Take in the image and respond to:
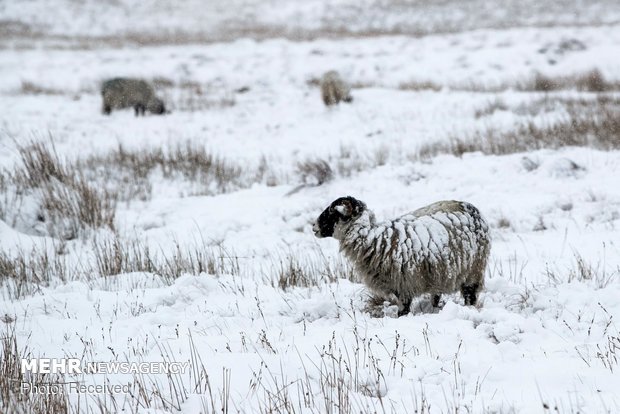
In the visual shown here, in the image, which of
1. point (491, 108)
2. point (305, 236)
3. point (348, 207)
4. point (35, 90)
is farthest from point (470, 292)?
point (35, 90)

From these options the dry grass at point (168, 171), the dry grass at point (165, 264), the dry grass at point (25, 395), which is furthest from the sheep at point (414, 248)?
the dry grass at point (168, 171)

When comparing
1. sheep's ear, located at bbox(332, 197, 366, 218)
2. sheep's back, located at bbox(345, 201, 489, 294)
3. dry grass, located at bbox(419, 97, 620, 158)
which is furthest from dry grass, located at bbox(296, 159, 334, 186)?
sheep's back, located at bbox(345, 201, 489, 294)

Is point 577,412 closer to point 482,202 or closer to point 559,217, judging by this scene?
point 559,217

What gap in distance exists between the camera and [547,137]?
32.3 ft

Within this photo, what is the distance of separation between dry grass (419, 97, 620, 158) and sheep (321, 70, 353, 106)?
489cm

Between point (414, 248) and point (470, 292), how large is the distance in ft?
2.27

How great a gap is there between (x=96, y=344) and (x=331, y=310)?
6.00ft

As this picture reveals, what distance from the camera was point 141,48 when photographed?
27.8 m

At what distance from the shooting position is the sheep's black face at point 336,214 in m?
4.41

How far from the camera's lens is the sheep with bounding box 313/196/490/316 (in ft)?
13.6

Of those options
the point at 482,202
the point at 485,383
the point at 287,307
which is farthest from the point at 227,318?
the point at 482,202

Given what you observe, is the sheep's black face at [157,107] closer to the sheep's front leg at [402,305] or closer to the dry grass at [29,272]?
the dry grass at [29,272]

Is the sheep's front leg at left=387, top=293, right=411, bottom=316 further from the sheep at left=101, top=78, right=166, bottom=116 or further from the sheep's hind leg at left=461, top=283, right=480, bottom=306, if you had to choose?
the sheep at left=101, top=78, right=166, bottom=116

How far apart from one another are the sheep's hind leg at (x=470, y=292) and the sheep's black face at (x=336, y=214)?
109cm
